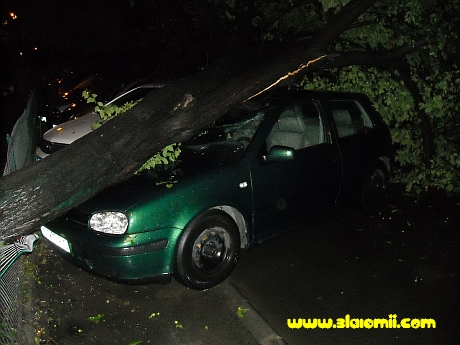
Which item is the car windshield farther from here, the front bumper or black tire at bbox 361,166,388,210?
black tire at bbox 361,166,388,210

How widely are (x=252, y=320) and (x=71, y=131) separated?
4.35m

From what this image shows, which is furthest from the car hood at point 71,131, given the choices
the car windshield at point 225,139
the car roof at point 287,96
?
the car roof at point 287,96

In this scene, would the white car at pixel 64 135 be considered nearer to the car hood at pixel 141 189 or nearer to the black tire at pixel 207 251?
the car hood at pixel 141 189

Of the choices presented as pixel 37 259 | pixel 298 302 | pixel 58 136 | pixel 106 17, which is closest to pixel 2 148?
pixel 58 136

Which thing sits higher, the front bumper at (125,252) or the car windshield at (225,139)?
the car windshield at (225,139)

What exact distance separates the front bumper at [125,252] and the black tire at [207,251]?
11cm

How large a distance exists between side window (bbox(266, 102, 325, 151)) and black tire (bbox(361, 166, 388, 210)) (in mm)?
1250

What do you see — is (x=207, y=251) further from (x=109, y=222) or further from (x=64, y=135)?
(x=64, y=135)

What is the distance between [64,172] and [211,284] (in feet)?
5.61

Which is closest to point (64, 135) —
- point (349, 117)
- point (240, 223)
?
point (240, 223)

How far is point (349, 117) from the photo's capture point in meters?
6.02

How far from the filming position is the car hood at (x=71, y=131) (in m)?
6.91

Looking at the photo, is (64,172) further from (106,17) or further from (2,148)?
(106,17)

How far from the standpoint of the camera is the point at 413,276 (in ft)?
16.2
